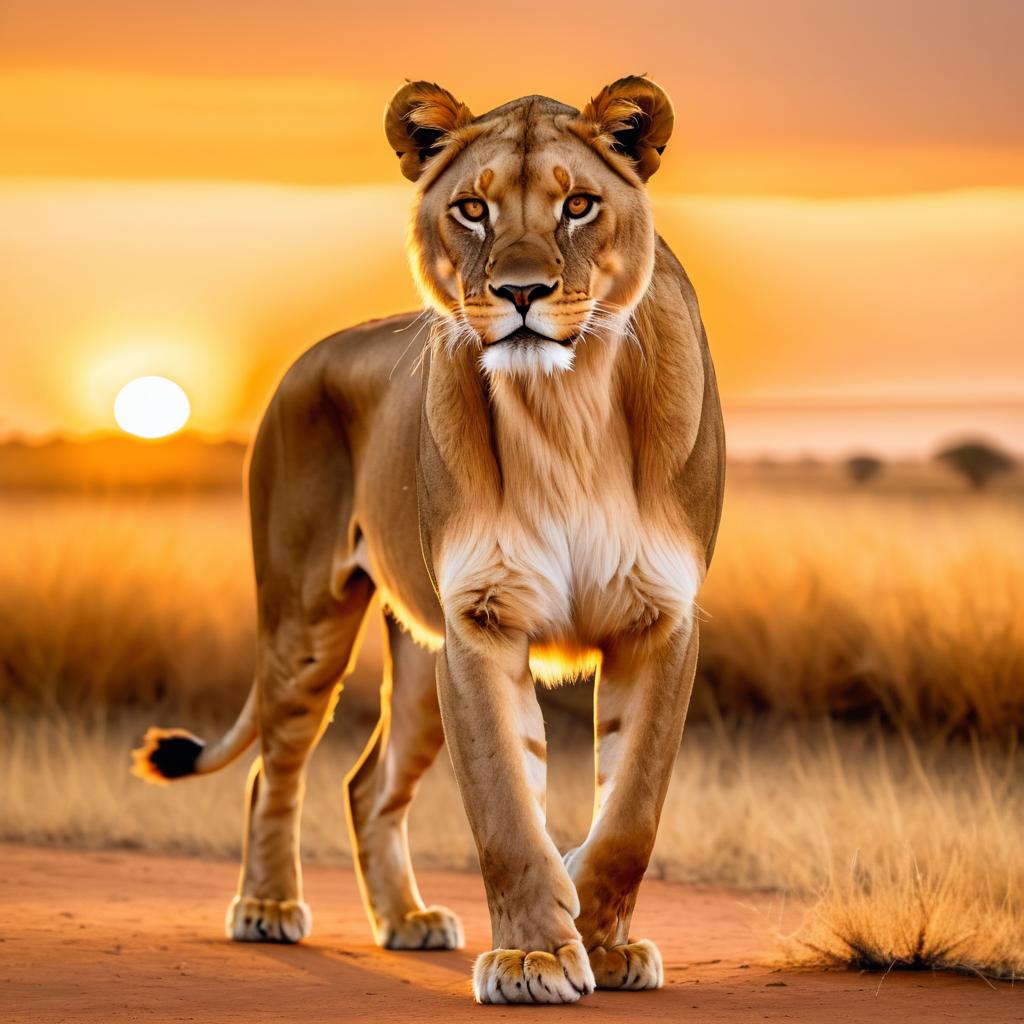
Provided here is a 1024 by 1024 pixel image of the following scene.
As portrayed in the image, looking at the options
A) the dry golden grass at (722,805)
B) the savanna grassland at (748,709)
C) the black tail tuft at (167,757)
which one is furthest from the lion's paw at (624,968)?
the black tail tuft at (167,757)

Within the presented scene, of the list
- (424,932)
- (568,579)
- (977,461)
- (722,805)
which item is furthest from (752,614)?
(977,461)

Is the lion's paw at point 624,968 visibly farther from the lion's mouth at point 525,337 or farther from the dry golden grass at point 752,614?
the dry golden grass at point 752,614

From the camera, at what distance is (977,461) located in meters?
39.7

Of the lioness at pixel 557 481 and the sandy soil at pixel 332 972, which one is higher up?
the lioness at pixel 557 481

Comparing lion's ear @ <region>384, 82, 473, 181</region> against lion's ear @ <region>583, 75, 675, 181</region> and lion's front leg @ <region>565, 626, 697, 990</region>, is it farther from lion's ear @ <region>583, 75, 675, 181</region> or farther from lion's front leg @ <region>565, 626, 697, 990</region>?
lion's front leg @ <region>565, 626, 697, 990</region>

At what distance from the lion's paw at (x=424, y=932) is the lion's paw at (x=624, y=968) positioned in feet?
4.77

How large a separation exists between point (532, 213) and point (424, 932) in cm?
248

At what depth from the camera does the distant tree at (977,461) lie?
127ft

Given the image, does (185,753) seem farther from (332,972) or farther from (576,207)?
(576,207)

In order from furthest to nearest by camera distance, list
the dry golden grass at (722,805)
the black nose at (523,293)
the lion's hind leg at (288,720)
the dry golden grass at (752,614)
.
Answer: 1. the dry golden grass at (752,614)
2. the dry golden grass at (722,805)
3. the lion's hind leg at (288,720)
4. the black nose at (523,293)

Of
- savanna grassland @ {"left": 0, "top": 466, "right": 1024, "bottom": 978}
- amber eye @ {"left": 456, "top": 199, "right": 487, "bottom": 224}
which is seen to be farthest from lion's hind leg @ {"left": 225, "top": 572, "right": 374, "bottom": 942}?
amber eye @ {"left": 456, "top": 199, "right": 487, "bottom": 224}

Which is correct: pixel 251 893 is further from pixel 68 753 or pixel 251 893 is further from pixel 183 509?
pixel 183 509

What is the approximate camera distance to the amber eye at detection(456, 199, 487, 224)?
443 cm

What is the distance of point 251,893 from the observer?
6.22 metres
